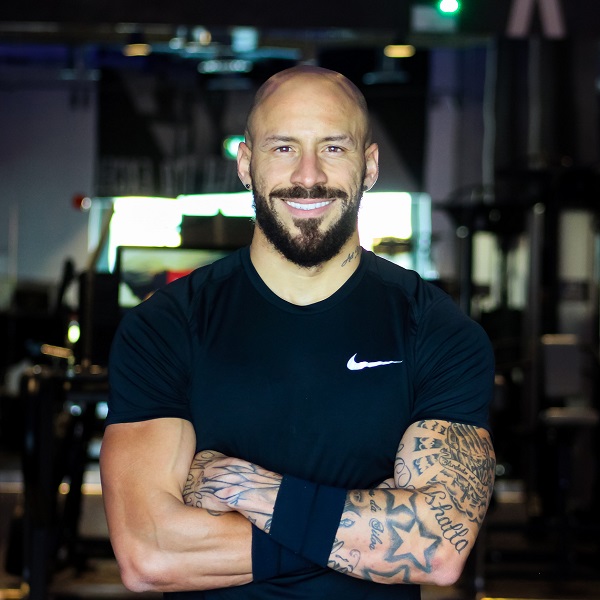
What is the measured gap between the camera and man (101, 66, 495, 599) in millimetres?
1605

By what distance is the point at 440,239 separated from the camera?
27.5 feet

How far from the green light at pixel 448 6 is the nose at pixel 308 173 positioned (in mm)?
2235

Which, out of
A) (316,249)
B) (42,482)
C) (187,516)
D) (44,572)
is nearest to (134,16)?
(42,482)

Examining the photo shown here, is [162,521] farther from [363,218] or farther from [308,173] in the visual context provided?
[363,218]

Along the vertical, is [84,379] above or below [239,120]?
below

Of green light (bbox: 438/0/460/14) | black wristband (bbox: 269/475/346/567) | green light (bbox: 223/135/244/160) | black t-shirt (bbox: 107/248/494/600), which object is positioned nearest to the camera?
black wristband (bbox: 269/475/346/567)

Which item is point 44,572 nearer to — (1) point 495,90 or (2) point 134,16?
(2) point 134,16

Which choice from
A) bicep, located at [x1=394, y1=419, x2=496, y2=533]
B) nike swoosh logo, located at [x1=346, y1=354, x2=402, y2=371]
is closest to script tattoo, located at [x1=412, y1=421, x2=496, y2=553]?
bicep, located at [x1=394, y1=419, x2=496, y2=533]

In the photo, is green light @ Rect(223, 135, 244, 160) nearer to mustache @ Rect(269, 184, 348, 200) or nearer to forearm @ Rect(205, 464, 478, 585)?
mustache @ Rect(269, 184, 348, 200)

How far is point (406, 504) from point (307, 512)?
160 millimetres

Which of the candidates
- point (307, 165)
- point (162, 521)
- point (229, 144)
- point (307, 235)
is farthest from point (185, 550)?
point (229, 144)

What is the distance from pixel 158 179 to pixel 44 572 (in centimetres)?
482

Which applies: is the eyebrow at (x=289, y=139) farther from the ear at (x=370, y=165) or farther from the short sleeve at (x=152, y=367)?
the short sleeve at (x=152, y=367)

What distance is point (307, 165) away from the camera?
1746 mm
